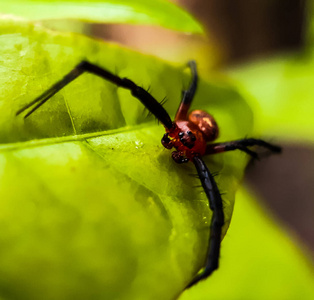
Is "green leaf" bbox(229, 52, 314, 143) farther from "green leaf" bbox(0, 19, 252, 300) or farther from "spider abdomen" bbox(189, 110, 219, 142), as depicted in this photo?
"green leaf" bbox(0, 19, 252, 300)

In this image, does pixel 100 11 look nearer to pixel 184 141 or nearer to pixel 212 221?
pixel 184 141

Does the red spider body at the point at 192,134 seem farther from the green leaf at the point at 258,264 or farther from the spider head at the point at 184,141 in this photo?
the green leaf at the point at 258,264

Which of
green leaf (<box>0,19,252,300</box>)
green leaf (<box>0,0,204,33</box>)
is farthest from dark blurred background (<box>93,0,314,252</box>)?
green leaf (<box>0,19,252,300</box>)

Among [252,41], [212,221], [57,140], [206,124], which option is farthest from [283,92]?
[57,140]

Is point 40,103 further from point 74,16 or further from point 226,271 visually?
point 226,271

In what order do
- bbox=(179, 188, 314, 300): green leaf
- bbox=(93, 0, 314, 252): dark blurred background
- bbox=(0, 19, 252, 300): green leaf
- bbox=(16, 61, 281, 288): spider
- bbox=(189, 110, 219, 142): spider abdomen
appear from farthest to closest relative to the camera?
bbox=(93, 0, 314, 252): dark blurred background
bbox=(179, 188, 314, 300): green leaf
bbox=(189, 110, 219, 142): spider abdomen
bbox=(16, 61, 281, 288): spider
bbox=(0, 19, 252, 300): green leaf

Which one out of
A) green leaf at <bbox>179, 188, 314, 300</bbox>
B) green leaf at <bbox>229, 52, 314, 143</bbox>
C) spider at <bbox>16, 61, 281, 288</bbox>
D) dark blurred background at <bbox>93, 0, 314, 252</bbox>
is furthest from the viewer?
dark blurred background at <bbox>93, 0, 314, 252</bbox>

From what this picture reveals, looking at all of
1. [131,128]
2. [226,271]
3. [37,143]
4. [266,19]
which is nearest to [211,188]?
[131,128]
